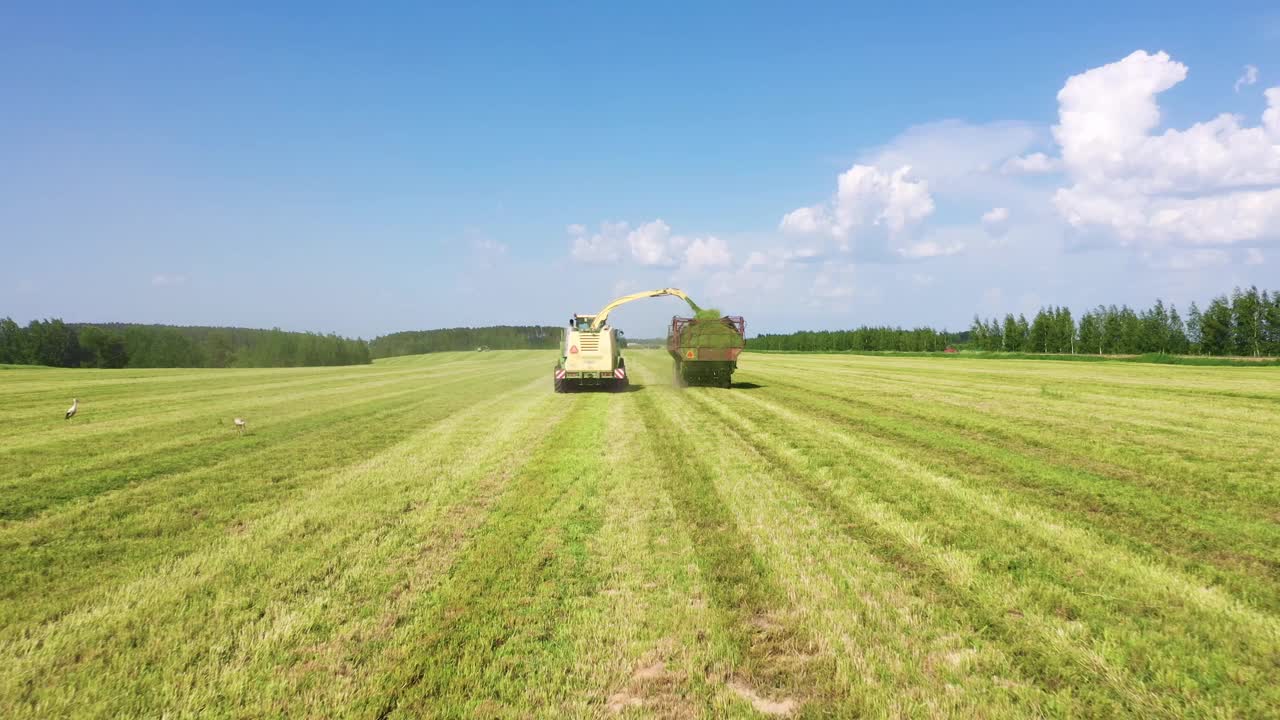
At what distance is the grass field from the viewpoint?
3.50m

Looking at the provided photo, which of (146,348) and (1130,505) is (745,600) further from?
(146,348)

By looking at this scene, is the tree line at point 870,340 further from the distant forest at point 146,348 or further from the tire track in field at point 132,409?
the tire track in field at point 132,409

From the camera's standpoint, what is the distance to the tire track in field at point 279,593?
3.75 metres

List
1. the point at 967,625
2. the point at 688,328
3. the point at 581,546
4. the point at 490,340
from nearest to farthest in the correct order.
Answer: the point at 967,625
the point at 581,546
the point at 688,328
the point at 490,340

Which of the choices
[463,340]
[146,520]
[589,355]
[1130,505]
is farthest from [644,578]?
[463,340]

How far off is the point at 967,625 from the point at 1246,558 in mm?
3536

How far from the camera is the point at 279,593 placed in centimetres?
481

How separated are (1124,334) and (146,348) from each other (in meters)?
124

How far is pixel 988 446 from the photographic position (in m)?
10.9

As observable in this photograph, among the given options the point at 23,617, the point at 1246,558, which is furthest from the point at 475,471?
the point at 1246,558

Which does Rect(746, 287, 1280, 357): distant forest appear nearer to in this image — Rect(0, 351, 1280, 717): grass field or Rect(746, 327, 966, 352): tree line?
Rect(746, 327, 966, 352): tree line

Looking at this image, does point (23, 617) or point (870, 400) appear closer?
point (23, 617)

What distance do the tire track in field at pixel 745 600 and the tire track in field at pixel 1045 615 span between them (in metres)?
1.38

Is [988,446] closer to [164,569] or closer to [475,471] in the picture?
[475,471]
